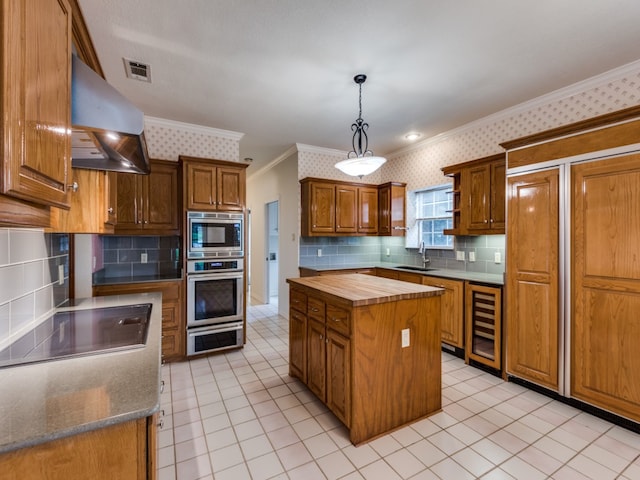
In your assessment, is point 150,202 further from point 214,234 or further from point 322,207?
point 322,207

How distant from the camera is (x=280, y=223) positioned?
541cm

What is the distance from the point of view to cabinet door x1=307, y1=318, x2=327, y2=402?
2352 mm

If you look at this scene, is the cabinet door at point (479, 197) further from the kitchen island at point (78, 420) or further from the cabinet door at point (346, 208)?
the kitchen island at point (78, 420)

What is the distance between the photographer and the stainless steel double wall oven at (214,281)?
11.0 ft

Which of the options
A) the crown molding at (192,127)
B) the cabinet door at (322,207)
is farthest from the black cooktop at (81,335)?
the cabinet door at (322,207)

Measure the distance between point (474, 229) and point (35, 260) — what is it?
12.3 ft

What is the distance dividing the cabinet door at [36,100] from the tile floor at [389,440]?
1748 mm

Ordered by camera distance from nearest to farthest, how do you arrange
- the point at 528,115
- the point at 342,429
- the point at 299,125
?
the point at 342,429, the point at 528,115, the point at 299,125

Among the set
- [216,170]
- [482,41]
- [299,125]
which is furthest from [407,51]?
[216,170]

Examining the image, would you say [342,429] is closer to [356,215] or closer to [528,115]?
[356,215]

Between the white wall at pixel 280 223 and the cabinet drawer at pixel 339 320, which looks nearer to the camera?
the cabinet drawer at pixel 339 320

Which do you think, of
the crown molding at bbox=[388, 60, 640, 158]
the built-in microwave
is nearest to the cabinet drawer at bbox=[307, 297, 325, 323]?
the built-in microwave

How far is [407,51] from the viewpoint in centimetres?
235

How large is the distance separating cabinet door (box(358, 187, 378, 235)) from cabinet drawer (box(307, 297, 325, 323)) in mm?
2443
